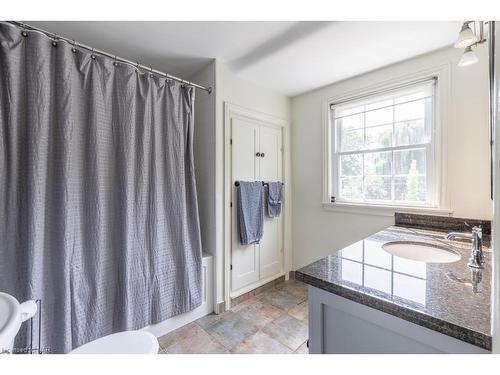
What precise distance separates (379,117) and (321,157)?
0.66m

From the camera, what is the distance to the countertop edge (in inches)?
19.8

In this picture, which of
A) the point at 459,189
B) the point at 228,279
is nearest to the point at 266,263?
the point at 228,279

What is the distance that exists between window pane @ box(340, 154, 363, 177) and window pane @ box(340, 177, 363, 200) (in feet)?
0.18

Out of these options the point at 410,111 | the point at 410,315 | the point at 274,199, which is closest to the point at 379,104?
the point at 410,111

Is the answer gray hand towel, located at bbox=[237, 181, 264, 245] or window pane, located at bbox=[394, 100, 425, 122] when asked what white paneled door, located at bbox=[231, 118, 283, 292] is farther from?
window pane, located at bbox=[394, 100, 425, 122]

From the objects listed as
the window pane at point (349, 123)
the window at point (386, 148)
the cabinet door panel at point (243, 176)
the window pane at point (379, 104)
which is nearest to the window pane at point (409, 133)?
the window at point (386, 148)

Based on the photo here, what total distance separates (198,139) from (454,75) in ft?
7.21

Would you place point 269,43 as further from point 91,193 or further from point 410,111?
point 91,193

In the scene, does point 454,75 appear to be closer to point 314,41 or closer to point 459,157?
point 459,157

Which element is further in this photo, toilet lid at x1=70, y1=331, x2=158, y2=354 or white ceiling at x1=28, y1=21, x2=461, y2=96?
white ceiling at x1=28, y1=21, x2=461, y2=96

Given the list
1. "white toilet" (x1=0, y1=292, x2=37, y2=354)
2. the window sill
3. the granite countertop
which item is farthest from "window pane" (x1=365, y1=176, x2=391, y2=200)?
"white toilet" (x1=0, y1=292, x2=37, y2=354)

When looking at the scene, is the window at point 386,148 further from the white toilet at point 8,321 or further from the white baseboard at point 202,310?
the white toilet at point 8,321

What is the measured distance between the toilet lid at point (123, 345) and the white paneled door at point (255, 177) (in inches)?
46.0

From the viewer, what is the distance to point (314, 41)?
167 centimetres
